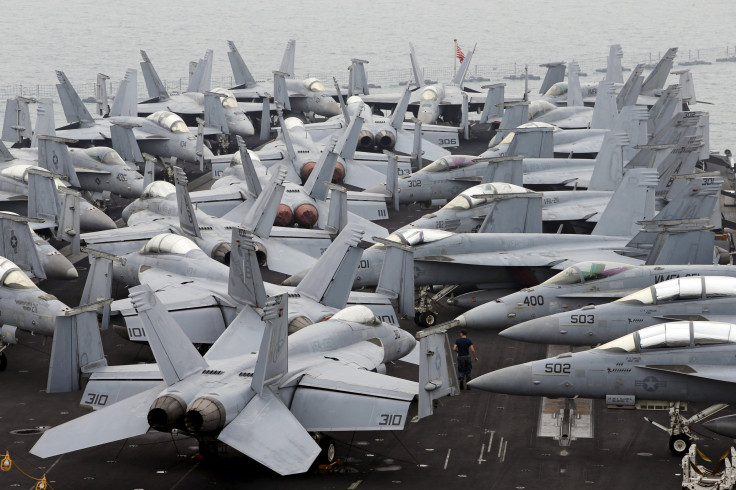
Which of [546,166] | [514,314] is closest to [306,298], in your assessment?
[514,314]

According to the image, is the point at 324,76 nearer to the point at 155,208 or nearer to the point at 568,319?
the point at 155,208

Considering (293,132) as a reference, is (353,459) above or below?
below

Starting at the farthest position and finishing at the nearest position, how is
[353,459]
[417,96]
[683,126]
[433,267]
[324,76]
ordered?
[324,76]
[417,96]
[683,126]
[433,267]
[353,459]

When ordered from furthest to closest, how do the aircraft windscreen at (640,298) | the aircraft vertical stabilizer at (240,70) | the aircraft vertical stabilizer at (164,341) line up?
the aircraft vertical stabilizer at (240,70) < the aircraft windscreen at (640,298) < the aircraft vertical stabilizer at (164,341)

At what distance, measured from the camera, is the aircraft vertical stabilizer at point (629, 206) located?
33.7 meters

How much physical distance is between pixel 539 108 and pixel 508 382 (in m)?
36.3

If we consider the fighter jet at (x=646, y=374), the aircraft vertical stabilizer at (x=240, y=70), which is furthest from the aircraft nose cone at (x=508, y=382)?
the aircraft vertical stabilizer at (x=240, y=70)

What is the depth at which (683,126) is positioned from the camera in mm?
42125

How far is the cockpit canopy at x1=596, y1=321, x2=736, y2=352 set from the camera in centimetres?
2227

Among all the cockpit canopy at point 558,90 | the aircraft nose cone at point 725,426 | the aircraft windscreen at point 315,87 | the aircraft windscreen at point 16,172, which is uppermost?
the aircraft windscreen at point 315,87

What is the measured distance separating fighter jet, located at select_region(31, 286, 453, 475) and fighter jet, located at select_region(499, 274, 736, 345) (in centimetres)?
395

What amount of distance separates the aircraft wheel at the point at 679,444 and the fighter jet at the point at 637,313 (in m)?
2.98

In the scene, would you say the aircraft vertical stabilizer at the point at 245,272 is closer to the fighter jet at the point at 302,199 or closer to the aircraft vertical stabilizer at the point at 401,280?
the aircraft vertical stabilizer at the point at 401,280

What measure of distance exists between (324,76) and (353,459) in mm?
84433
